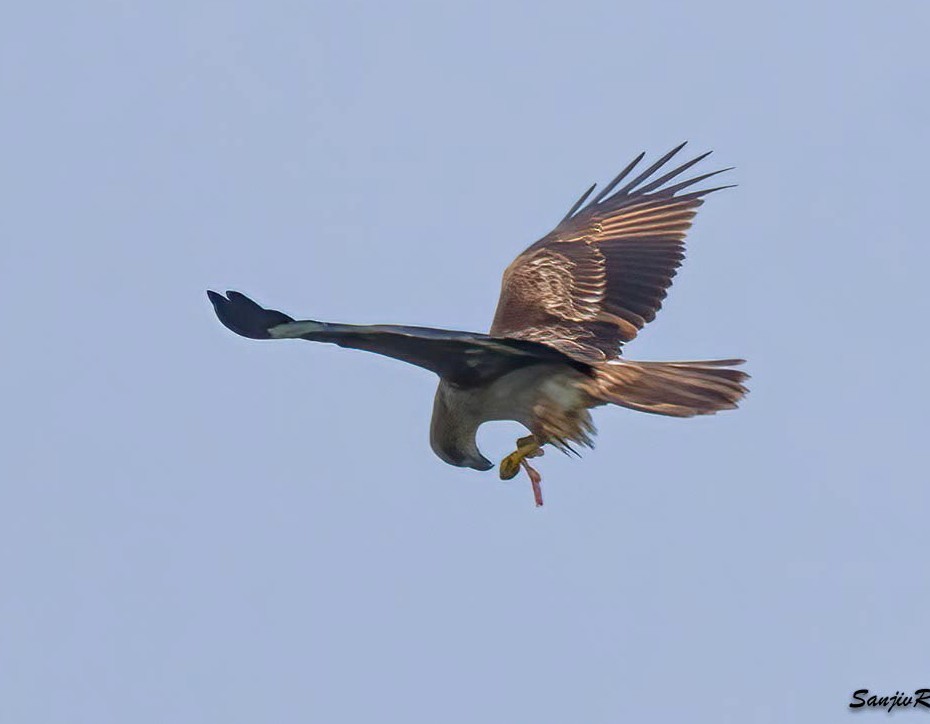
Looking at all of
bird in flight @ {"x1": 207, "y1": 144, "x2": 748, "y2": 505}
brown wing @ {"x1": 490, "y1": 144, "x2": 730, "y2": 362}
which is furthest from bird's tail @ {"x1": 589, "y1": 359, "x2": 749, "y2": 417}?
brown wing @ {"x1": 490, "y1": 144, "x2": 730, "y2": 362}

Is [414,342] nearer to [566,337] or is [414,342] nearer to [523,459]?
[523,459]

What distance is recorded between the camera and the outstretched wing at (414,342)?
7184mm

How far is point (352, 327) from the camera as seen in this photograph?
7156mm

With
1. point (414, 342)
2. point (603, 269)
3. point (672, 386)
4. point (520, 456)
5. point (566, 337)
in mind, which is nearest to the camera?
point (414, 342)

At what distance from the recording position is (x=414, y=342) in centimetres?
766

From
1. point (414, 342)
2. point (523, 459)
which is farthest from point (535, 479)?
point (414, 342)

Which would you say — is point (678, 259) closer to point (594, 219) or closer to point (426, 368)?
point (594, 219)

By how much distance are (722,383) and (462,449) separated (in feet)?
5.86

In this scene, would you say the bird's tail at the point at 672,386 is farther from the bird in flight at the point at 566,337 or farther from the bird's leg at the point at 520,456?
the bird's leg at the point at 520,456

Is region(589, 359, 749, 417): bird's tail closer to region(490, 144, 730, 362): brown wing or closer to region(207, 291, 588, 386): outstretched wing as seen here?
region(207, 291, 588, 386): outstretched wing

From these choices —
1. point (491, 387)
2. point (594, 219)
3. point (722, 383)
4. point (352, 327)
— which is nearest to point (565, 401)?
point (491, 387)

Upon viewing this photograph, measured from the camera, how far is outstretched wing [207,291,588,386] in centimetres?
718

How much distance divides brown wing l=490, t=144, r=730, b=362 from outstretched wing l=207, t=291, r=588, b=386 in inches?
32.2

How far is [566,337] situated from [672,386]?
5.74 ft
